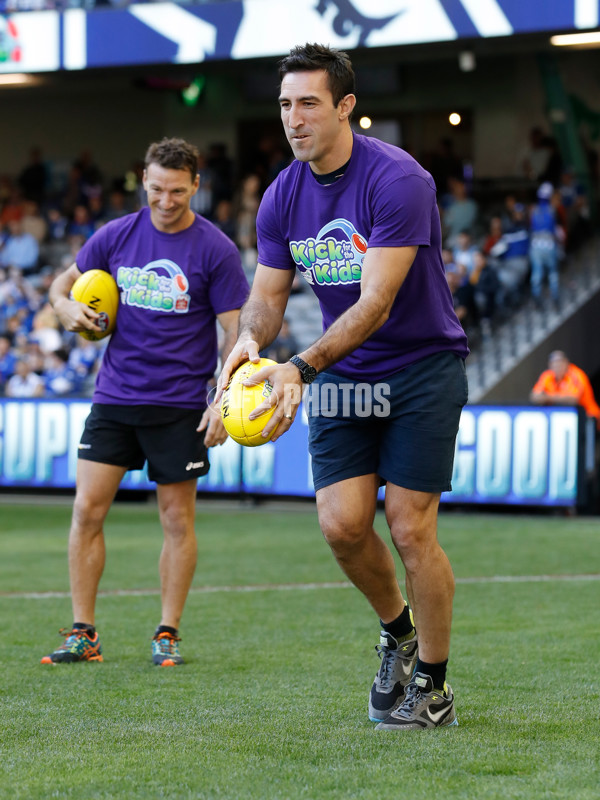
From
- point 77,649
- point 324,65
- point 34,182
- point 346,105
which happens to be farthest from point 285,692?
point 34,182

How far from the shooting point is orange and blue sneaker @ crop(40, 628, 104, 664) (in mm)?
5875

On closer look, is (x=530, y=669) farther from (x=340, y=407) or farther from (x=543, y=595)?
(x=543, y=595)

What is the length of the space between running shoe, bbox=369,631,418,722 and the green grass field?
114 mm

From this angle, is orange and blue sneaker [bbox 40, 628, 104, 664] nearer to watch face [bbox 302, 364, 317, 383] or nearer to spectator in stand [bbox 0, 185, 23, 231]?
watch face [bbox 302, 364, 317, 383]

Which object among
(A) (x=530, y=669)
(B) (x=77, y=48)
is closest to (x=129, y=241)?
(A) (x=530, y=669)

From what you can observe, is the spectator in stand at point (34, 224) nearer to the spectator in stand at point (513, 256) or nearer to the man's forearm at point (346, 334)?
the spectator in stand at point (513, 256)

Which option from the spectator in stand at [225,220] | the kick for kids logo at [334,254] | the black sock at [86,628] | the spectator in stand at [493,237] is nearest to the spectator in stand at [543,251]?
the spectator in stand at [493,237]

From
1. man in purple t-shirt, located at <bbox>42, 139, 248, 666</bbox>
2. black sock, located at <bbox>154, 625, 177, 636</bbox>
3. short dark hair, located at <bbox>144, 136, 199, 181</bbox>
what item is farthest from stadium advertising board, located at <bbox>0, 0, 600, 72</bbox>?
black sock, located at <bbox>154, 625, 177, 636</bbox>

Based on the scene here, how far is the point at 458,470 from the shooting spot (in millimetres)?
14109

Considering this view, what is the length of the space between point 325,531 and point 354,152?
1353mm

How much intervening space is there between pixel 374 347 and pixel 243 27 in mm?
16566

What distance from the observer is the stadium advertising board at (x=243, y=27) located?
18.3 meters

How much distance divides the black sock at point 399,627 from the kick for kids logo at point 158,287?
7.08ft

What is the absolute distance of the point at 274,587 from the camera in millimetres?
8664
